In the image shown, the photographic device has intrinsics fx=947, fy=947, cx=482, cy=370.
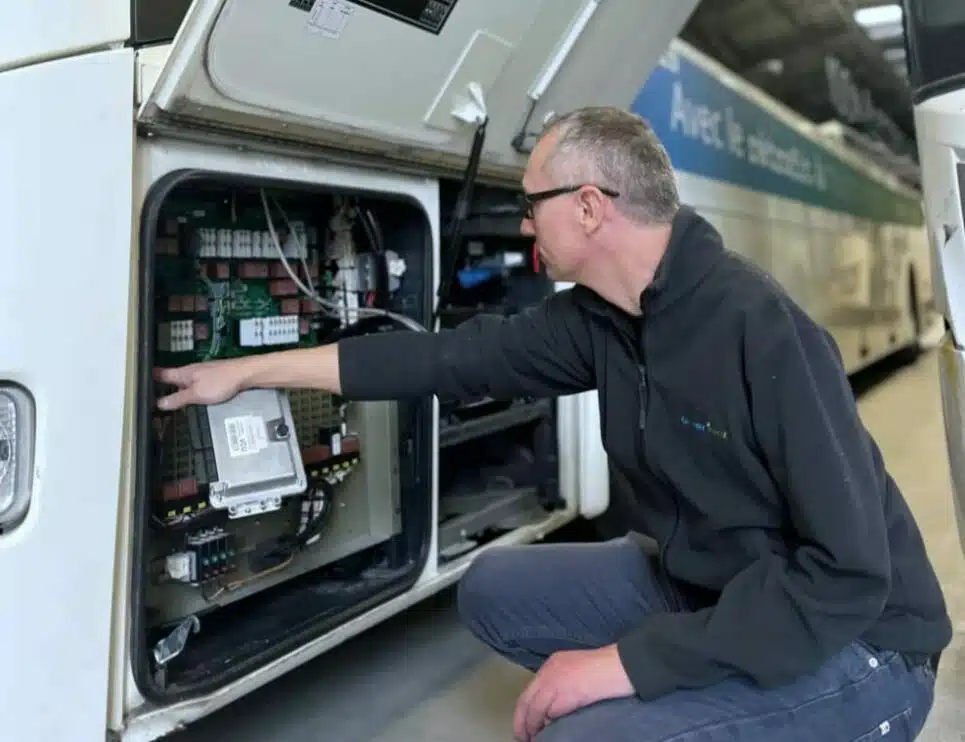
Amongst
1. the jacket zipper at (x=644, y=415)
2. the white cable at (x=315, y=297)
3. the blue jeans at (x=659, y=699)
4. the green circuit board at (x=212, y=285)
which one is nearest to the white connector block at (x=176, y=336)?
the green circuit board at (x=212, y=285)

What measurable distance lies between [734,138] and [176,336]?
3.16 metres

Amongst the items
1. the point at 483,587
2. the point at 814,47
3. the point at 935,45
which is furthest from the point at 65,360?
the point at 814,47

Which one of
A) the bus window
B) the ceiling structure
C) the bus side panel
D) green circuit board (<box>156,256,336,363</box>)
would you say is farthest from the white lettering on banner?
the ceiling structure

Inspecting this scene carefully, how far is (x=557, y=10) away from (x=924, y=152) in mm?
1005

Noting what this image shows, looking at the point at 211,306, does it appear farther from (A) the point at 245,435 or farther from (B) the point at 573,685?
(B) the point at 573,685

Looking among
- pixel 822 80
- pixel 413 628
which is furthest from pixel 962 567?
pixel 822 80

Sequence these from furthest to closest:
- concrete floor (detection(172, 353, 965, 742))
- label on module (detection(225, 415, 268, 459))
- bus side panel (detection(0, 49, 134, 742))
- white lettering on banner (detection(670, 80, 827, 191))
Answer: white lettering on banner (detection(670, 80, 827, 191)) < concrete floor (detection(172, 353, 965, 742)) < label on module (detection(225, 415, 268, 459)) < bus side panel (detection(0, 49, 134, 742))

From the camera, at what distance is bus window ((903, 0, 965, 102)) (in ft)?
8.10

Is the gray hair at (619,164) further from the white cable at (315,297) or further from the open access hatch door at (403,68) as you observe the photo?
the white cable at (315,297)

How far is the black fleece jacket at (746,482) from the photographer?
1.39m

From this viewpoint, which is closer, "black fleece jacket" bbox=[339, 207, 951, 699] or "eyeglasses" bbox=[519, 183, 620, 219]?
"black fleece jacket" bbox=[339, 207, 951, 699]

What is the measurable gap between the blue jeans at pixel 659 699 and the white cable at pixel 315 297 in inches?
26.8

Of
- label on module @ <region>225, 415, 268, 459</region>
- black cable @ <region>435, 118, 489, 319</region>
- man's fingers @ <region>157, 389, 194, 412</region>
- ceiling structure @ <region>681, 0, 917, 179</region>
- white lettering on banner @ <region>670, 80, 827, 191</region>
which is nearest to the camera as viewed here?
man's fingers @ <region>157, 389, 194, 412</region>

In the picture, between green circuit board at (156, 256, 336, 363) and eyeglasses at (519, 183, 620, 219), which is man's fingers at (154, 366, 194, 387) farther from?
eyeglasses at (519, 183, 620, 219)
